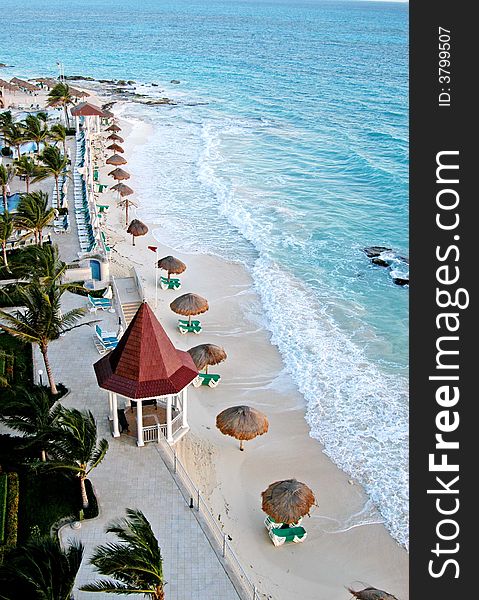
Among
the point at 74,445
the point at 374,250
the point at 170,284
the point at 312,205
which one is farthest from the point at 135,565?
the point at 312,205

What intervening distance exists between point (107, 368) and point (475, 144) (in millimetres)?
10653

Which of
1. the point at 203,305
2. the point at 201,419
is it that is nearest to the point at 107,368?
the point at 201,419

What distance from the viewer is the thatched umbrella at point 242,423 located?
17016 millimetres

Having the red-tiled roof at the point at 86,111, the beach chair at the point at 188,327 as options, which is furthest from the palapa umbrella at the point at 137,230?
the red-tiled roof at the point at 86,111

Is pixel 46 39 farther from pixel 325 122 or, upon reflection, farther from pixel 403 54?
pixel 325 122

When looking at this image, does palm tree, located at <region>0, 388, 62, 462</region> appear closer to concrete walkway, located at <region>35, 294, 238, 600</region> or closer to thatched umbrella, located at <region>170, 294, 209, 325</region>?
concrete walkway, located at <region>35, 294, 238, 600</region>

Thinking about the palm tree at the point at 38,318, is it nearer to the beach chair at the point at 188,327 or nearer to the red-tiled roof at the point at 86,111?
the beach chair at the point at 188,327

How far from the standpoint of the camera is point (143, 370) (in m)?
16.0

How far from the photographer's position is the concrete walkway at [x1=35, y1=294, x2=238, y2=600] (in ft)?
41.2

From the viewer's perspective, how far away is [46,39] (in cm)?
14675

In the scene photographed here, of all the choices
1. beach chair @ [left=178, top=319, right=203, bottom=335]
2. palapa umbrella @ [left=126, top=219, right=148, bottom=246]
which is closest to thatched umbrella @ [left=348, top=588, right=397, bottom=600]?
beach chair @ [left=178, top=319, right=203, bottom=335]

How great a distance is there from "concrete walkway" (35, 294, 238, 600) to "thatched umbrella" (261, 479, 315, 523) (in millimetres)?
1812

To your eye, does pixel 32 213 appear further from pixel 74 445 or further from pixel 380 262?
pixel 380 262

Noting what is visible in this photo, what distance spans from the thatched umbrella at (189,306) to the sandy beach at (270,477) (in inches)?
37.2
